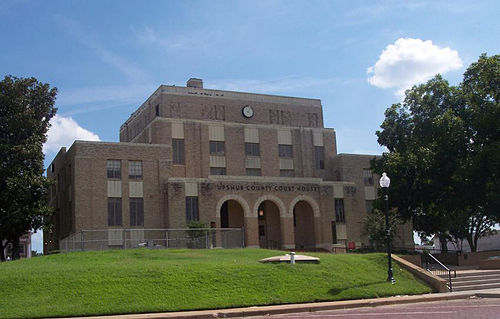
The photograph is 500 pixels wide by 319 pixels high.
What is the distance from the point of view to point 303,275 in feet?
77.3

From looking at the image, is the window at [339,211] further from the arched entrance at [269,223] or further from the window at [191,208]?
the window at [191,208]

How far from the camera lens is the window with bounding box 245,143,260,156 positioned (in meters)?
56.7

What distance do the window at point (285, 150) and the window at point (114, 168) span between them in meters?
16.9

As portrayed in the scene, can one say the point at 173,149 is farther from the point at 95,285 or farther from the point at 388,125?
the point at 95,285

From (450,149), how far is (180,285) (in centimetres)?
2868

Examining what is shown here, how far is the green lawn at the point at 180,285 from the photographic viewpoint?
62.2ft

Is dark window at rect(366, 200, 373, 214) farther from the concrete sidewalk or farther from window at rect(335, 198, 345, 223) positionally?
the concrete sidewalk

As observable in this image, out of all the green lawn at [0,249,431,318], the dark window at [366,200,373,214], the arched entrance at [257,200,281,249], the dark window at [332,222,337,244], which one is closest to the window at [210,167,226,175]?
the arched entrance at [257,200,281,249]

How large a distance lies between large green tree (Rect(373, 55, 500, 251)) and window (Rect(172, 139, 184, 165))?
1747cm

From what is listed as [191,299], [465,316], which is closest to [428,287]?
[465,316]

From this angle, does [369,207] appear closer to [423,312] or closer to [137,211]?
[137,211]

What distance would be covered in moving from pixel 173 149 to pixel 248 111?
9.21 m

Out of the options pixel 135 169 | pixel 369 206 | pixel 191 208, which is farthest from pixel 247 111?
pixel 369 206

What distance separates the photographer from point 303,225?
54812 mm
